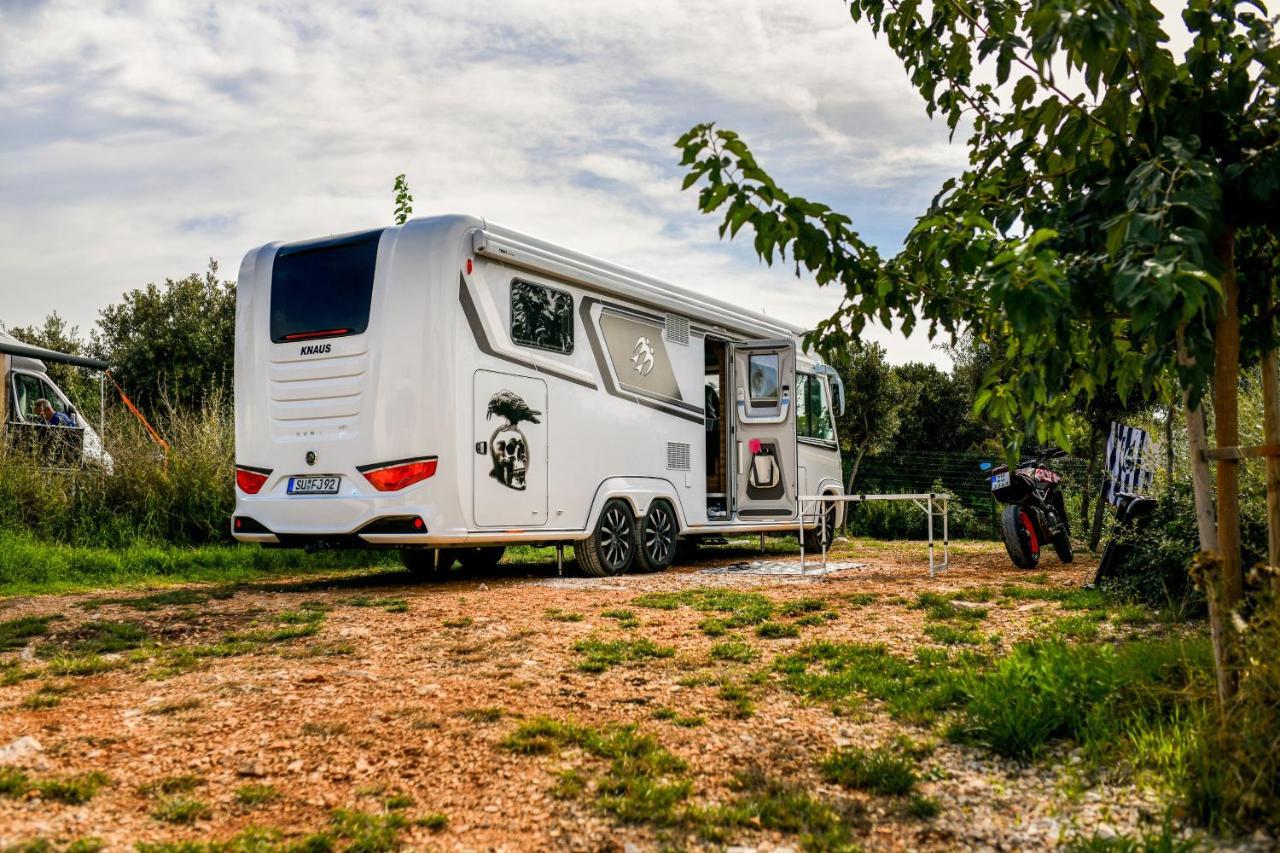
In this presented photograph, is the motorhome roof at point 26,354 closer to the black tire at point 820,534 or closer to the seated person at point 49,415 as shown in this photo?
the seated person at point 49,415

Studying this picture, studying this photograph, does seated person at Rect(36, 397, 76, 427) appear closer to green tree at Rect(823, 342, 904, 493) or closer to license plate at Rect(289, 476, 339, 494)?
license plate at Rect(289, 476, 339, 494)

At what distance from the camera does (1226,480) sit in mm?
3641

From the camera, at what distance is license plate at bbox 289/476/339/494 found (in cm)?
848

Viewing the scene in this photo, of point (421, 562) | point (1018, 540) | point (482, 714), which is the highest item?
point (1018, 540)

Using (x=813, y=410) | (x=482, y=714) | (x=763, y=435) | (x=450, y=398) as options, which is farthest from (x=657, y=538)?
(x=482, y=714)

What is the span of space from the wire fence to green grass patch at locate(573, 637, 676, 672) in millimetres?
11673

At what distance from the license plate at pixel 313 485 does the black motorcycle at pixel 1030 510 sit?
6146 mm

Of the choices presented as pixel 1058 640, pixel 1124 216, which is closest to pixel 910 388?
pixel 1058 640

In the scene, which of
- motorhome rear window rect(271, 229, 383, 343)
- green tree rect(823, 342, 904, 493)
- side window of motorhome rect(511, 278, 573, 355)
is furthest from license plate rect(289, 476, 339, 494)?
green tree rect(823, 342, 904, 493)

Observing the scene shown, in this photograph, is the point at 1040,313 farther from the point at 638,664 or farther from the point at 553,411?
the point at 553,411

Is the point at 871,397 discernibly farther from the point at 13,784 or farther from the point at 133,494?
the point at 13,784

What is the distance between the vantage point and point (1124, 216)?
9.70ft

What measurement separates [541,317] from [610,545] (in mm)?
2312

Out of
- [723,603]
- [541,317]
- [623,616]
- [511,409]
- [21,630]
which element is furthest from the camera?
[541,317]
